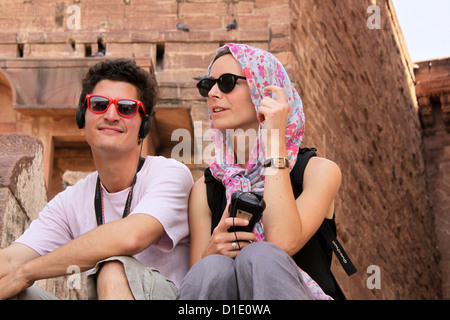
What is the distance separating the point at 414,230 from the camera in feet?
42.1

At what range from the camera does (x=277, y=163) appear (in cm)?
272

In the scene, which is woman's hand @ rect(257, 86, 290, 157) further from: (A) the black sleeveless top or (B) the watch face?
(A) the black sleeveless top

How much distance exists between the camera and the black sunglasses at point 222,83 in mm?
3025

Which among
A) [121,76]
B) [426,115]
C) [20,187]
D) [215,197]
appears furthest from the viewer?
[426,115]

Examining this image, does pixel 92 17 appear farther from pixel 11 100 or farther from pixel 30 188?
pixel 30 188

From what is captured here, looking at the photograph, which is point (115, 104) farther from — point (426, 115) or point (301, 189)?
point (426, 115)

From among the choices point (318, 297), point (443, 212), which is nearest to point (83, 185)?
point (318, 297)

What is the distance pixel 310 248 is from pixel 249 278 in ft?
2.00

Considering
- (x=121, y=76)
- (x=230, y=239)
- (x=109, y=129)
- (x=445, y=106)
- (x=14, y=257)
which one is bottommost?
(x=445, y=106)

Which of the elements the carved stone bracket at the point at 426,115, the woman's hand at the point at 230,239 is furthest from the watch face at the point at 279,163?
the carved stone bracket at the point at 426,115

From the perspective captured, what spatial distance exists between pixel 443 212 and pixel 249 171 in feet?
43.5

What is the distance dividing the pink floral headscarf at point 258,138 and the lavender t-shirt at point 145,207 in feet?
0.67

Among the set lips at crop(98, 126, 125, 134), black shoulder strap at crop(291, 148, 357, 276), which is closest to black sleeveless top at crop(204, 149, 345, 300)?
black shoulder strap at crop(291, 148, 357, 276)

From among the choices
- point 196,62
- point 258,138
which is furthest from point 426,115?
point 258,138
